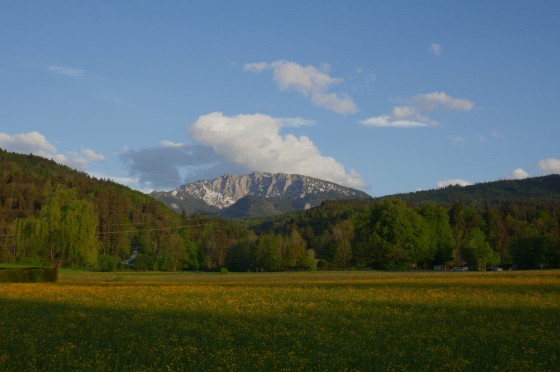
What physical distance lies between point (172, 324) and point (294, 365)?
9.53 meters

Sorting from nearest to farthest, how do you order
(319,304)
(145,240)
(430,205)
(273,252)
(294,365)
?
(294,365), (319,304), (430,205), (273,252), (145,240)

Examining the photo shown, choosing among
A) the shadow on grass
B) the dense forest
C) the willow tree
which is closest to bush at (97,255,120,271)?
the dense forest

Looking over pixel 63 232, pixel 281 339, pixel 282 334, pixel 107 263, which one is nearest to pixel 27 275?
pixel 63 232

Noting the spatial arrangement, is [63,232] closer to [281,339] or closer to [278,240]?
[281,339]

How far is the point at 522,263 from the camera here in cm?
12512

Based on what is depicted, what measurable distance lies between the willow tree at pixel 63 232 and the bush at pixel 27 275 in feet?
22.0

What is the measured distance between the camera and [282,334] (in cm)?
2000

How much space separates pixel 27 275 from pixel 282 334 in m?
45.2

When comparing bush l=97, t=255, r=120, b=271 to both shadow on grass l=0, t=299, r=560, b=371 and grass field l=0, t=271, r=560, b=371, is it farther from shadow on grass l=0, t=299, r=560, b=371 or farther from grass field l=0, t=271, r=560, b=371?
shadow on grass l=0, t=299, r=560, b=371

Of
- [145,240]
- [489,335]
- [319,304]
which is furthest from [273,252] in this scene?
[489,335]

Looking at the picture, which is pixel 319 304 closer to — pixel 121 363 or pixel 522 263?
pixel 121 363

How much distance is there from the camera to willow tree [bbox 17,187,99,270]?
65062mm

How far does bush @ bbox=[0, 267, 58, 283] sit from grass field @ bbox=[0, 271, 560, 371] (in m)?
25.9

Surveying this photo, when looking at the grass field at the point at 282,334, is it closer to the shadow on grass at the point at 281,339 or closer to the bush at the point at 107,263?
the shadow on grass at the point at 281,339
